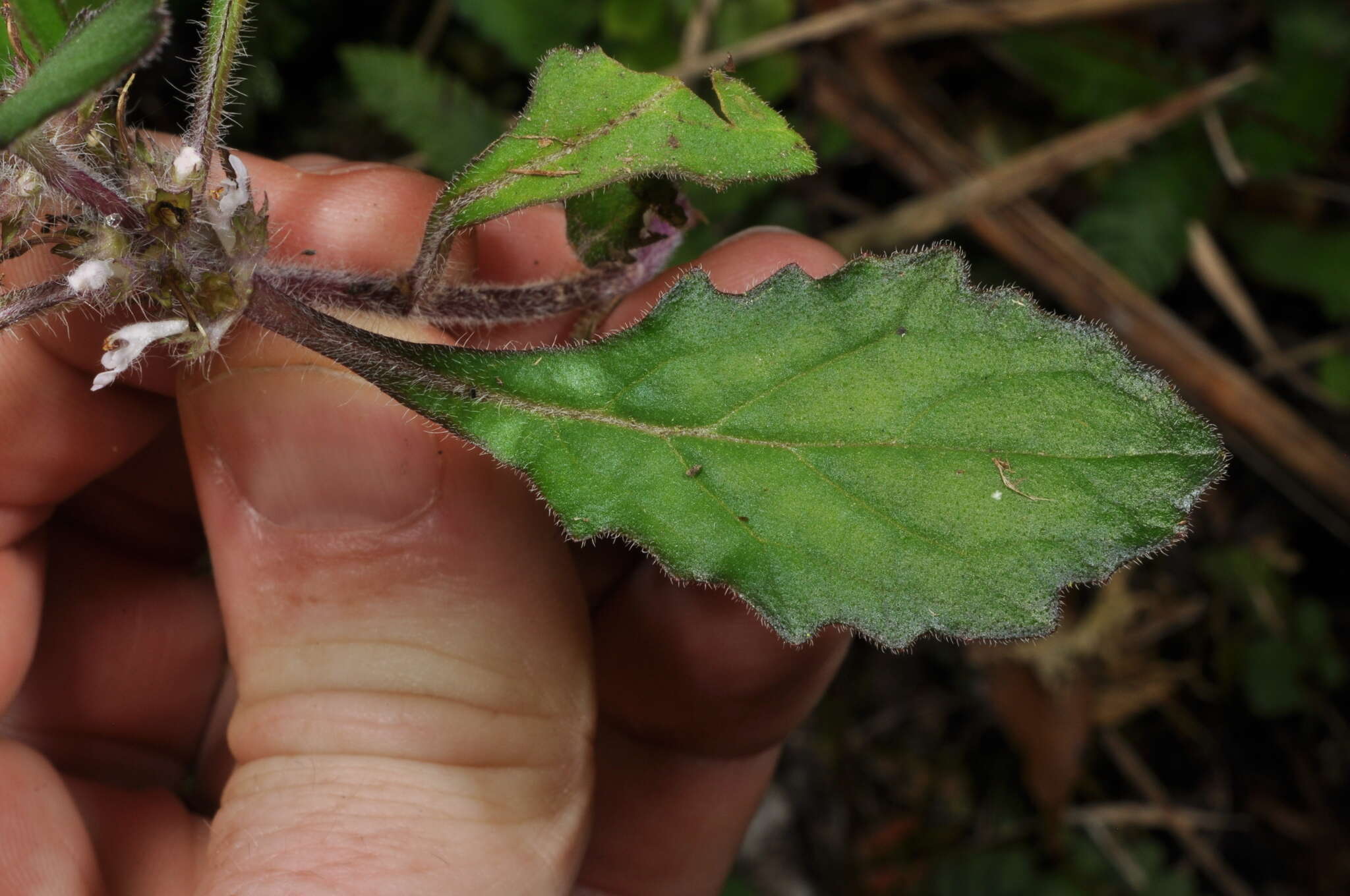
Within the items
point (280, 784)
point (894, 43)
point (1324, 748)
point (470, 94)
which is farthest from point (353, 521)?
point (1324, 748)

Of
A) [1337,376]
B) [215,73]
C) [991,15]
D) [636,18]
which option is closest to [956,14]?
[991,15]

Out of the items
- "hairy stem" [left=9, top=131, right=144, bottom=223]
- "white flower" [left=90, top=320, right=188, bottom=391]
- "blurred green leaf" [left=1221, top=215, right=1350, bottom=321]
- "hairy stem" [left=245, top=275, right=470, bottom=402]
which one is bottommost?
"blurred green leaf" [left=1221, top=215, right=1350, bottom=321]

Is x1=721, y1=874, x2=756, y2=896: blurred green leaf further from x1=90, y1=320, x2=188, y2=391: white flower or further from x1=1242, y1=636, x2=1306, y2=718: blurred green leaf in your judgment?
x1=90, y1=320, x2=188, y2=391: white flower

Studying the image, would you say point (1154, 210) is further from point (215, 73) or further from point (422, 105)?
point (215, 73)

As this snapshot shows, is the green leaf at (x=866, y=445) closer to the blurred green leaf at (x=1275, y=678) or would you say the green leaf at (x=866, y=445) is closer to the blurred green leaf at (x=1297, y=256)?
the blurred green leaf at (x=1297, y=256)

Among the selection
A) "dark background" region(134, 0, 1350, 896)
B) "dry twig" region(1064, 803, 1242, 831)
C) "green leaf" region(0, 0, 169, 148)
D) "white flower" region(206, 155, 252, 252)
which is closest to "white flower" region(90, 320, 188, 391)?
"white flower" region(206, 155, 252, 252)
